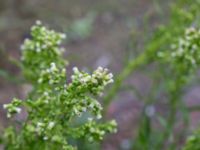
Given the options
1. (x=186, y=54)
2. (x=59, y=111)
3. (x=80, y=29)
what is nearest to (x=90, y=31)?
(x=80, y=29)

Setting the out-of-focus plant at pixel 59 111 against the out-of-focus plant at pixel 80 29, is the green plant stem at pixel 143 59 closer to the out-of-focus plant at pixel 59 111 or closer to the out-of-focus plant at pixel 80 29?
the out-of-focus plant at pixel 59 111

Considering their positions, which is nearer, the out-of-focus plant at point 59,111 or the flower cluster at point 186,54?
the out-of-focus plant at point 59,111

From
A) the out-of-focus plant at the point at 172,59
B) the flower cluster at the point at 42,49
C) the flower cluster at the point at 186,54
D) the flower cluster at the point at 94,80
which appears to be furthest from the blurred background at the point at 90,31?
the flower cluster at the point at 94,80

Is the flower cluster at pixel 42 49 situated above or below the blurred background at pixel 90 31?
below

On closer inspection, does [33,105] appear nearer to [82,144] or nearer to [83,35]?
[82,144]

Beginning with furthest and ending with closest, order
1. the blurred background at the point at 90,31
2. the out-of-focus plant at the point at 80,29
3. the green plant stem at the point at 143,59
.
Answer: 1. the out-of-focus plant at the point at 80,29
2. the blurred background at the point at 90,31
3. the green plant stem at the point at 143,59

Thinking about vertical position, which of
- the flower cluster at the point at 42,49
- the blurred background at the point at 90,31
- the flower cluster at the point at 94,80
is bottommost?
the flower cluster at the point at 94,80

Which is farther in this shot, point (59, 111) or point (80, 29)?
point (80, 29)

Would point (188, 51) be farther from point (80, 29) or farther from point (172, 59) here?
point (80, 29)

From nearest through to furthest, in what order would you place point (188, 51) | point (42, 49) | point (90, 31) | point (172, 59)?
point (42, 49)
point (188, 51)
point (172, 59)
point (90, 31)

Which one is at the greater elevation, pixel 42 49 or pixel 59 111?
pixel 42 49

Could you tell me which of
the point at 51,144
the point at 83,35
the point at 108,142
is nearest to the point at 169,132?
the point at 51,144
